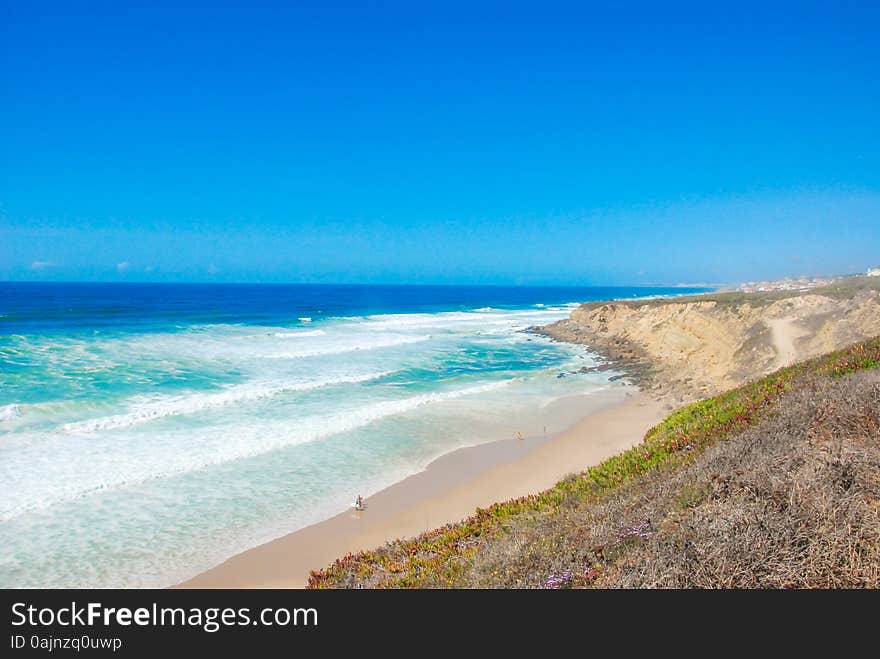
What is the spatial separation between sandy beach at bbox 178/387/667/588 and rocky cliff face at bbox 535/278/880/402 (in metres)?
7.32

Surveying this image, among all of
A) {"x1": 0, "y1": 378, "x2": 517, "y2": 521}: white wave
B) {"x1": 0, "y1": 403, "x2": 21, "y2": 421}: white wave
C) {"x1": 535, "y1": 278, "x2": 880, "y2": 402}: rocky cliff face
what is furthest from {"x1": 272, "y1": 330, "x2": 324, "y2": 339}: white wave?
{"x1": 0, "y1": 378, "x2": 517, "y2": 521}: white wave

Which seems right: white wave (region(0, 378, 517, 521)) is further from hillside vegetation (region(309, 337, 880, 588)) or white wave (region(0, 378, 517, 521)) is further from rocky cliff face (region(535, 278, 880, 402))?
rocky cliff face (region(535, 278, 880, 402))

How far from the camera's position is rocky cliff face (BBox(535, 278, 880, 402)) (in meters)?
24.9

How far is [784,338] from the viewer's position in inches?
1078

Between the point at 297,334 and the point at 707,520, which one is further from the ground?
the point at 707,520

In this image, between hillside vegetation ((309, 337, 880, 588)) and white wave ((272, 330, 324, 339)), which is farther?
white wave ((272, 330, 324, 339))

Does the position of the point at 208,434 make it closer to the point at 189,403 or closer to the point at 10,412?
the point at 189,403

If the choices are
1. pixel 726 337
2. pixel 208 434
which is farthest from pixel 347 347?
pixel 726 337

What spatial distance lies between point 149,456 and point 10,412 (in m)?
8.57

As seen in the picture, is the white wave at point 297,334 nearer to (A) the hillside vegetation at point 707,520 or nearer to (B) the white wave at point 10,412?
(B) the white wave at point 10,412

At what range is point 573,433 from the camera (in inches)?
730

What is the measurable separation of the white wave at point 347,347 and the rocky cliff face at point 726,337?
54.1ft

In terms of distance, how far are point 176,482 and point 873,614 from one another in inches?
576

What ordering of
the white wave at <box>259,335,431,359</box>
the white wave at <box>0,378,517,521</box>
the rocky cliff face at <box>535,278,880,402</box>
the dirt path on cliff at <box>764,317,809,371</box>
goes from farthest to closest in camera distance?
the white wave at <box>259,335,431,359</box>
the rocky cliff face at <box>535,278,880,402</box>
the dirt path on cliff at <box>764,317,809,371</box>
the white wave at <box>0,378,517,521</box>
